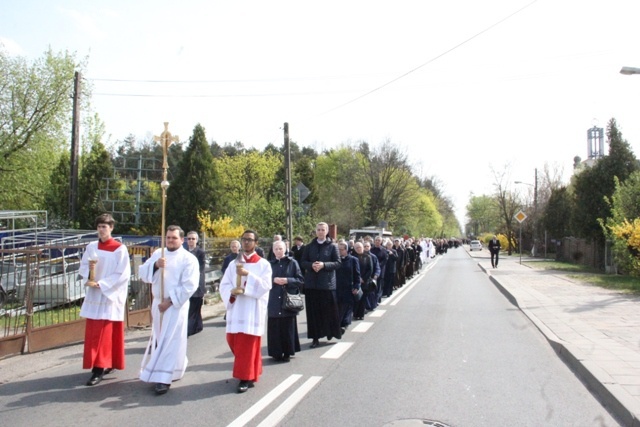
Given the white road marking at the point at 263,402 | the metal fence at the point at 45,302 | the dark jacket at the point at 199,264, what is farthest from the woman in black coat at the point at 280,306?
the metal fence at the point at 45,302

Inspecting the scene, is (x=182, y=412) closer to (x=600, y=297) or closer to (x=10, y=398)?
(x=10, y=398)

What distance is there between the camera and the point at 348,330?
10875 millimetres

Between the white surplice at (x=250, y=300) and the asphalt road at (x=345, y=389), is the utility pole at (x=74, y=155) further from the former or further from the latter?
the white surplice at (x=250, y=300)

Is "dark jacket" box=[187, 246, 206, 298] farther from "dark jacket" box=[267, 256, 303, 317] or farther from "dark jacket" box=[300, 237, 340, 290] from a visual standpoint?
"dark jacket" box=[267, 256, 303, 317]

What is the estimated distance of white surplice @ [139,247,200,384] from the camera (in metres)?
6.34

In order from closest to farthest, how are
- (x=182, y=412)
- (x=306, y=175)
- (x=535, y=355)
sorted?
(x=182, y=412), (x=535, y=355), (x=306, y=175)

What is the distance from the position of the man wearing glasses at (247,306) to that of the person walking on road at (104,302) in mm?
1264

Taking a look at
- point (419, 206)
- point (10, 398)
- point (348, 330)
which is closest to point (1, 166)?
point (348, 330)

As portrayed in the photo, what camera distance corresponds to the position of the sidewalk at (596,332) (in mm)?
6262

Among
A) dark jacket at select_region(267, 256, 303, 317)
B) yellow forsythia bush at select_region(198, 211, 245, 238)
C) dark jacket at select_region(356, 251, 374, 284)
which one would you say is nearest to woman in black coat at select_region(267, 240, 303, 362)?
dark jacket at select_region(267, 256, 303, 317)

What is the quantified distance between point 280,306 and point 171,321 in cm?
172

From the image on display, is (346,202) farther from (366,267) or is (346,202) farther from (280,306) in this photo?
(280,306)

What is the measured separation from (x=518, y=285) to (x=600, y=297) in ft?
14.5

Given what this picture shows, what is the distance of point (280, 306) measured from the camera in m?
7.79
